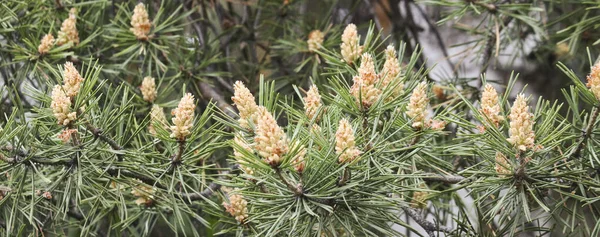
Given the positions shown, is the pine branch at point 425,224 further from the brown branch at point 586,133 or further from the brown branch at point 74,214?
the brown branch at point 74,214

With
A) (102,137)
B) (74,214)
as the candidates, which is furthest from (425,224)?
(74,214)

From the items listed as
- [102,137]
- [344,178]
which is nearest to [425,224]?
[344,178]

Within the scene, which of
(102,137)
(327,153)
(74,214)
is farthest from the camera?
(74,214)

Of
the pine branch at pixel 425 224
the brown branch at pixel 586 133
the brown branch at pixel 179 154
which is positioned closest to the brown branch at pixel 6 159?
the brown branch at pixel 179 154

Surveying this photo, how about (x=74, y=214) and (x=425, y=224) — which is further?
(x=74, y=214)

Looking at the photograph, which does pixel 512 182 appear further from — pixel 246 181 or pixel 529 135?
pixel 246 181

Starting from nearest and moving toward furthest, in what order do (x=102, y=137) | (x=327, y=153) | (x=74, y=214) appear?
(x=327, y=153) → (x=102, y=137) → (x=74, y=214)

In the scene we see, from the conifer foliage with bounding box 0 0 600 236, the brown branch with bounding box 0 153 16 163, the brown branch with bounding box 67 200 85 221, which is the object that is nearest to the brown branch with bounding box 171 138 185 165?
the conifer foliage with bounding box 0 0 600 236

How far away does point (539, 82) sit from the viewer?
5.41 feet

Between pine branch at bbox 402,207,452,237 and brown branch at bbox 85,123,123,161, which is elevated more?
brown branch at bbox 85,123,123,161

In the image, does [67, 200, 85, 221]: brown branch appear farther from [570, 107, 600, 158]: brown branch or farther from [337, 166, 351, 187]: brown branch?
[570, 107, 600, 158]: brown branch

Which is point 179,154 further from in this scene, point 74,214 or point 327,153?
point 74,214

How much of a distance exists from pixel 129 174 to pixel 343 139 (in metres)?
0.25

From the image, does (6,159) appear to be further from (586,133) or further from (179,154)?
(586,133)
